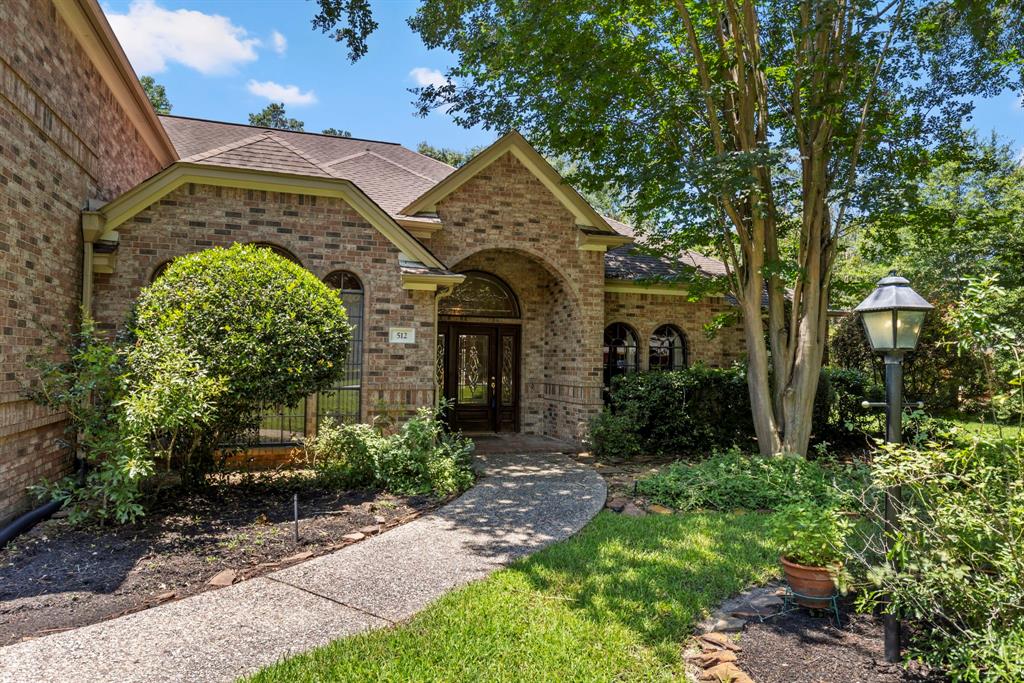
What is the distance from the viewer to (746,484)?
7441 mm

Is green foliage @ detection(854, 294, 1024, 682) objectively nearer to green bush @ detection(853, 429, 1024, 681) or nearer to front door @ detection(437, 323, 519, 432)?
green bush @ detection(853, 429, 1024, 681)

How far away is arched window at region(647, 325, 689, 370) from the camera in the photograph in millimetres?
13102

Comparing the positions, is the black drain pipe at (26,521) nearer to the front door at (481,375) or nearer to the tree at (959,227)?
the front door at (481,375)

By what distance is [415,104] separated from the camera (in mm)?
11805

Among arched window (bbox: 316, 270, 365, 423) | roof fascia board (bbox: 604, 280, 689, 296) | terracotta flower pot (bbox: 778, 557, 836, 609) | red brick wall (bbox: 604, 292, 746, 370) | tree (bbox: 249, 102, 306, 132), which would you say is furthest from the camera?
tree (bbox: 249, 102, 306, 132)

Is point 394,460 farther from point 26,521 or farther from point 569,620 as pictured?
point 569,620

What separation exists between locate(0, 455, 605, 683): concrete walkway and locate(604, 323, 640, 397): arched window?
20.8 feet

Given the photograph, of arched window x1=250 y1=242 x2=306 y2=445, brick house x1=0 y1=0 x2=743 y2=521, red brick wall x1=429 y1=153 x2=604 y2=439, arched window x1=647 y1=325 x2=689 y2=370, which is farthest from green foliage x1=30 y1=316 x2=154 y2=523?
arched window x1=647 y1=325 x2=689 y2=370

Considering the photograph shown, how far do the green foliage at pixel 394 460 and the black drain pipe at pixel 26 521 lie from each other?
2.70 m

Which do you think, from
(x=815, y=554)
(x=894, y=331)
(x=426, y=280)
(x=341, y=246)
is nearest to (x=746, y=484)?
(x=815, y=554)

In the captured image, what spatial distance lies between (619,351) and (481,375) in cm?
299

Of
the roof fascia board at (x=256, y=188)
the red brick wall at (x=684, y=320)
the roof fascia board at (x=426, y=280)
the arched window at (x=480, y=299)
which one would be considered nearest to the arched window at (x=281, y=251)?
the roof fascia board at (x=256, y=188)

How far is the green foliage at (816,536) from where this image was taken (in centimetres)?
387

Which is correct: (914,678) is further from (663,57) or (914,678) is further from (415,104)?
(415,104)
